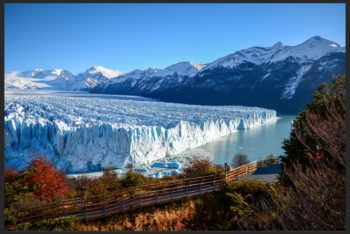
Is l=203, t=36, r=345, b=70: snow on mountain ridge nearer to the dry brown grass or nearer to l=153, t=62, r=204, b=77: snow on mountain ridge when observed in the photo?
l=153, t=62, r=204, b=77: snow on mountain ridge

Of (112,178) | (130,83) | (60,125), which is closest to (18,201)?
(112,178)

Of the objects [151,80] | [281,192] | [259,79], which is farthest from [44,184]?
[151,80]

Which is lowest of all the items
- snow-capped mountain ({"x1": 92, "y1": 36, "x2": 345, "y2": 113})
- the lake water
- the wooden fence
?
the lake water

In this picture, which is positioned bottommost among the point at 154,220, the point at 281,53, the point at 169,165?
the point at 169,165

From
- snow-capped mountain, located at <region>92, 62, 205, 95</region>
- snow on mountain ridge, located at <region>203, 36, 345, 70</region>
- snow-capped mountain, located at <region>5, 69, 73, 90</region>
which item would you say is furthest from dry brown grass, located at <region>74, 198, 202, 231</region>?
snow-capped mountain, located at <region>92, 62, 205, 95</region>

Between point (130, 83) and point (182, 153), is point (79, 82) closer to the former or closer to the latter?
point (130, 83)

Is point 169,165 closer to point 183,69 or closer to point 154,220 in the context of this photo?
point 154,220
